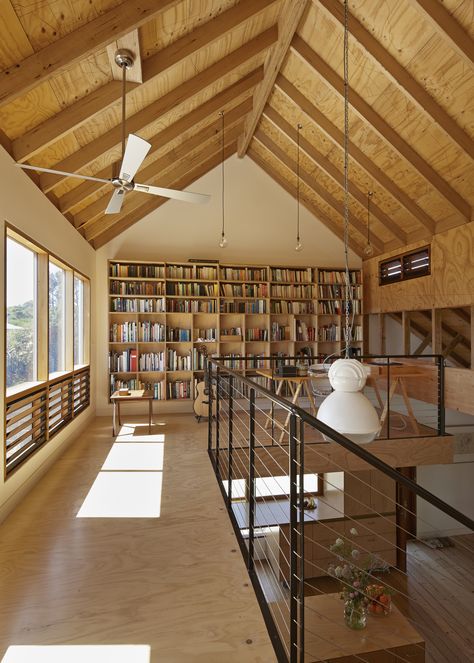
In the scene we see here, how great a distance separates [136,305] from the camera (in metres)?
5.95

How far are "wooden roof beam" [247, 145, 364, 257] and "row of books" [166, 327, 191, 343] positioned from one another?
312cm

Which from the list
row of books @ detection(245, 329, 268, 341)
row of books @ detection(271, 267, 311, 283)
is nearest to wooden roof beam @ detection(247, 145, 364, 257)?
row of books @ detection(271, 267, 311, 283)

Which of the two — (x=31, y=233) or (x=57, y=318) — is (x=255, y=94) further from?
(x=57, y=318)

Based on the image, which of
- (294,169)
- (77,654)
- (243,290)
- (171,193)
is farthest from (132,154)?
(294,169)

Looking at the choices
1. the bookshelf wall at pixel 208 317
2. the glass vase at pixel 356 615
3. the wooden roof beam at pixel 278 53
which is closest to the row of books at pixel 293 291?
the bookshelf wall at pixel 208 317

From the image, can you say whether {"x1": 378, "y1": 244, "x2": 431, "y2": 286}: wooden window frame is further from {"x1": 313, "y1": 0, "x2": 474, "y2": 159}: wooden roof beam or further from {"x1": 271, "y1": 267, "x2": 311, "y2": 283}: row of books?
{"x1": 313, "y1": 0, "x2": 474, "y2": 159}: wooden roof beam

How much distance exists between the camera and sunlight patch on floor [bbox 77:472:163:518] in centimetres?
277

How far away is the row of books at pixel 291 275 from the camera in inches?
253

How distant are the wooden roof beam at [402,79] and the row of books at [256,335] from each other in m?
3.70

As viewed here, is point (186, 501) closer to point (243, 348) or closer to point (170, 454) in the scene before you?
point (170, 454)

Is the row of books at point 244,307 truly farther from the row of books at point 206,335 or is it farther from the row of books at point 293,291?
the row of books at point 206,335

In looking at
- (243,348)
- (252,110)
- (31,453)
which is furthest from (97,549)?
(252,110)

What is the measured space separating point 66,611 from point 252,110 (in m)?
5.74

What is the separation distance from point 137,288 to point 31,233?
2.64 meters
